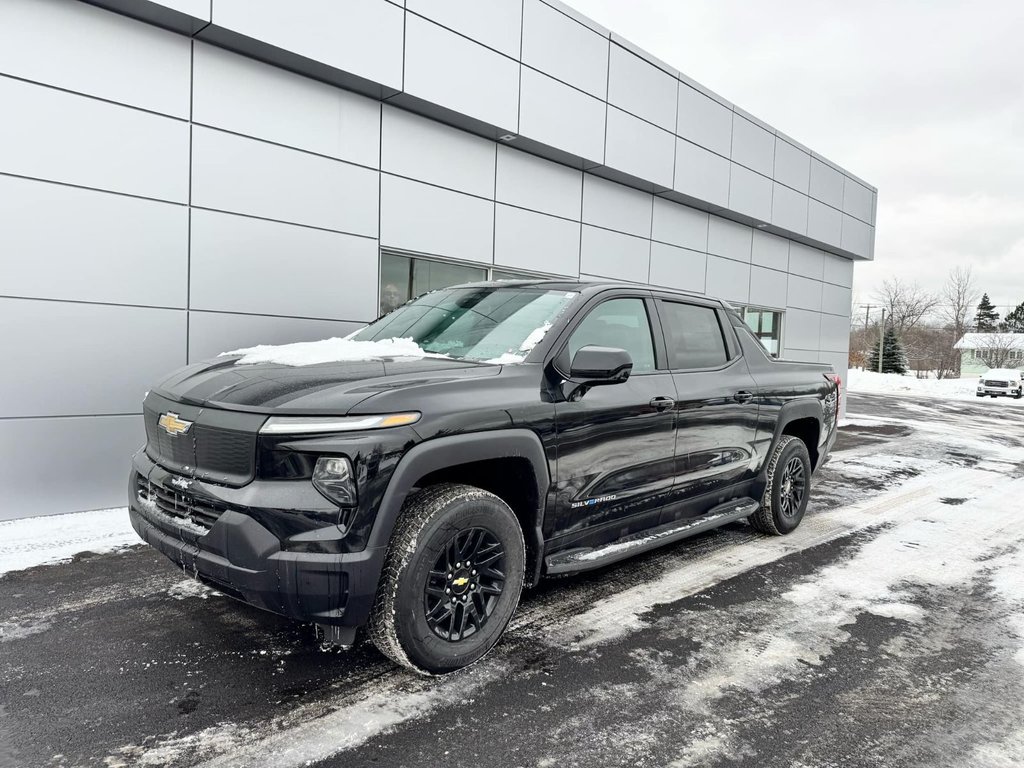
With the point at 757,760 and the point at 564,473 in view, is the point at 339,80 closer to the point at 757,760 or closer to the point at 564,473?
the point at 564,473

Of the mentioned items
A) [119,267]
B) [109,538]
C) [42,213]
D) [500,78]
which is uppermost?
[500,78]

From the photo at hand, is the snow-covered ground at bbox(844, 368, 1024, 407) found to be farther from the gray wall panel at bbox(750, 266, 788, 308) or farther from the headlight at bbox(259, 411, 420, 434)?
the headlight at bbox(259, 411, 420, 434)

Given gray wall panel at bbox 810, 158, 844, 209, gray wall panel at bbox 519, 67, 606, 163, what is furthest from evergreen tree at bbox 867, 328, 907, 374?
gray wall panel at bbox 519, 67, 606, 163

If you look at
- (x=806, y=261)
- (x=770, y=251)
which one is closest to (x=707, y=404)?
(x=770, y=251)

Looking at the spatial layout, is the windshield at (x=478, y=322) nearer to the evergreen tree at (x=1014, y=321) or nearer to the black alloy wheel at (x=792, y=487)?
the black alloy wheel at (x=792, y=487)

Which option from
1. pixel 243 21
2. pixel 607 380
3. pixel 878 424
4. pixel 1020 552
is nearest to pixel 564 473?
pixel 607 380

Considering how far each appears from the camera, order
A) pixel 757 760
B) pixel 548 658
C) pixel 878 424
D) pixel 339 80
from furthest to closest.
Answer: pixel 878 424 → pixel 339 80 → pixel 548 658 → pixel 757 760

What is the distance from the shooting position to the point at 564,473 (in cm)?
349

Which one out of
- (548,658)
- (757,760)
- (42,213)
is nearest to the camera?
(757,760)

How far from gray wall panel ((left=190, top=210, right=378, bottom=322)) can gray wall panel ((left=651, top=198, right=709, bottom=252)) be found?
256 inches

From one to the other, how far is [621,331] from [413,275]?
5.33 meters

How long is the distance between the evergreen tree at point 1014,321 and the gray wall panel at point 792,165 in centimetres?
8925

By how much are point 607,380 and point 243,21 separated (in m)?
5.53

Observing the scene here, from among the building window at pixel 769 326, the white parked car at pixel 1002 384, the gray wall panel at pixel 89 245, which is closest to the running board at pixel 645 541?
the gray wall panel at pixel 89 245
